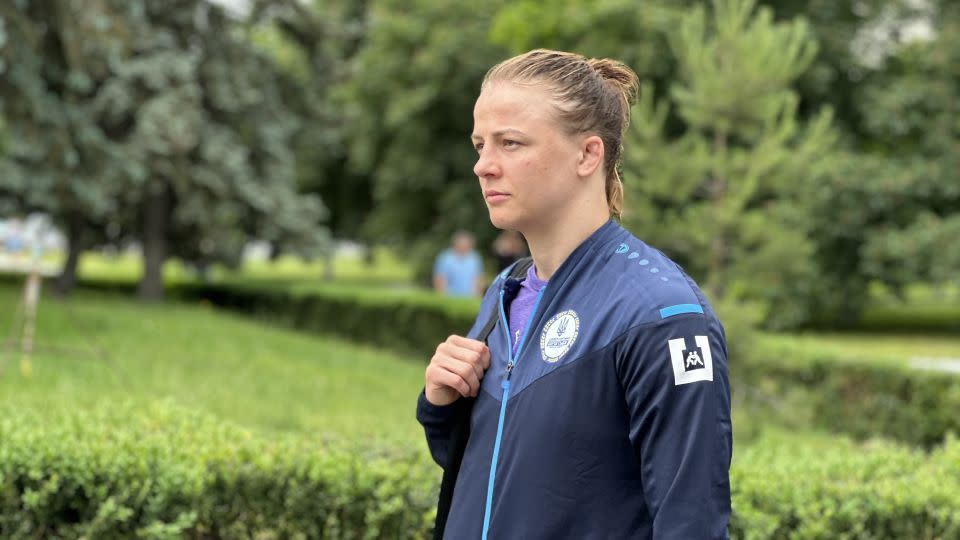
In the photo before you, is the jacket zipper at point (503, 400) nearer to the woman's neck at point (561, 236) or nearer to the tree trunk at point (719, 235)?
the woman's neck at point (561, 236)

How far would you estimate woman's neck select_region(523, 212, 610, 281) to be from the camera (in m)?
2.04

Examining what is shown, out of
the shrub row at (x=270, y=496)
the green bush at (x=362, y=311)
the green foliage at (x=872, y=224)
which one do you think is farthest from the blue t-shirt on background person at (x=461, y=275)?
the shrub row at (x=270, y=496)

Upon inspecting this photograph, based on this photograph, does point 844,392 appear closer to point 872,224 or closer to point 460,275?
point 460,275

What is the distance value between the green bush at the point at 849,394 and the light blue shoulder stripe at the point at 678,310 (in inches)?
320

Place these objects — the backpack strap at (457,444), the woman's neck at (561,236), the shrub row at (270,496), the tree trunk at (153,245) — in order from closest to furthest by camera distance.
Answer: the woman's neck at (561,236) → the backpack strap at (457,444) → the shrub row at (270,496) → the tree trunk at (153,245)

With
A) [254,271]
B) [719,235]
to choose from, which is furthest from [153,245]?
[254,271]

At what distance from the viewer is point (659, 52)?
2553 centimetres

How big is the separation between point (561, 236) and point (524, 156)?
18 cm

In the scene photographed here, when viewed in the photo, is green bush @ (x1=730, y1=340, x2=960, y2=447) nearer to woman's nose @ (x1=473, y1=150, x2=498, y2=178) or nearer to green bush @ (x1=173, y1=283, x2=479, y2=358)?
green bush @ (x1=173, y1=283, x2=479, y2=358)

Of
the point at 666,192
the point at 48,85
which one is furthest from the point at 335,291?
the point at 666,192

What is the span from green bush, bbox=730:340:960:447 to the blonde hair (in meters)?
7.93

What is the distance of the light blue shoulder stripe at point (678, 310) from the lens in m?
1.82

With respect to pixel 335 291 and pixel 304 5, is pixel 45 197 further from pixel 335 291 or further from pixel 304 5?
pixel 304 5

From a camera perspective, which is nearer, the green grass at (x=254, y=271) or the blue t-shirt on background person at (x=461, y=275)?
the blue t-shirt on background person at (x=461, y=275)
